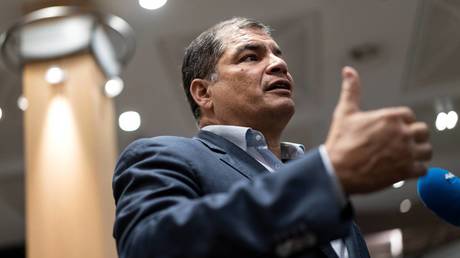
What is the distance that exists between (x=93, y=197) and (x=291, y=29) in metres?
3.14

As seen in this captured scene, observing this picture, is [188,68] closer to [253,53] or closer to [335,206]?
[253,53]

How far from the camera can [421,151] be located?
5.23 ft

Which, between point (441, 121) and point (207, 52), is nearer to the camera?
point (207, 52)

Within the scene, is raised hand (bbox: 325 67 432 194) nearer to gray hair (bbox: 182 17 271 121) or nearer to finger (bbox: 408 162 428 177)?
finger (bbox: 408 162 428 177)

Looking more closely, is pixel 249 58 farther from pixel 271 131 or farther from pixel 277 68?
pixel 271 131

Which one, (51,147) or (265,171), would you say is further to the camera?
(51,147)

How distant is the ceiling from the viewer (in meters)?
8.25

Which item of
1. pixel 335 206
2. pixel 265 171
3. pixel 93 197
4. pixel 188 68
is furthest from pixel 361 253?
pixel 93 197

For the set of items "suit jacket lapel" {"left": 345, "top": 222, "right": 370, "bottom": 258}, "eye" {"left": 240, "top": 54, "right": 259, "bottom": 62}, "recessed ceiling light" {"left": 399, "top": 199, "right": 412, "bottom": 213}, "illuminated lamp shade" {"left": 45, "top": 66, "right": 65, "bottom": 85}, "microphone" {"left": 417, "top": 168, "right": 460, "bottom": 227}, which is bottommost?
"recessed ceiling light" {"left": 399, "top": 199, "right": 412, "bottom": 213}

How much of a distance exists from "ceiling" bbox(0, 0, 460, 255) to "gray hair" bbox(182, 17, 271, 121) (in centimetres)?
490

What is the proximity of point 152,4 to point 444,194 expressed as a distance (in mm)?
5817

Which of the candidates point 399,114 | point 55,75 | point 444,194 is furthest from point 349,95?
point 55,75

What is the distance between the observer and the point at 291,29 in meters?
8.64

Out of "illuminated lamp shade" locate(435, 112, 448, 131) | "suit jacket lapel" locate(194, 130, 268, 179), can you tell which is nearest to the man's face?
"suit jacket lapel" locate(194, 130, 268, 179)
